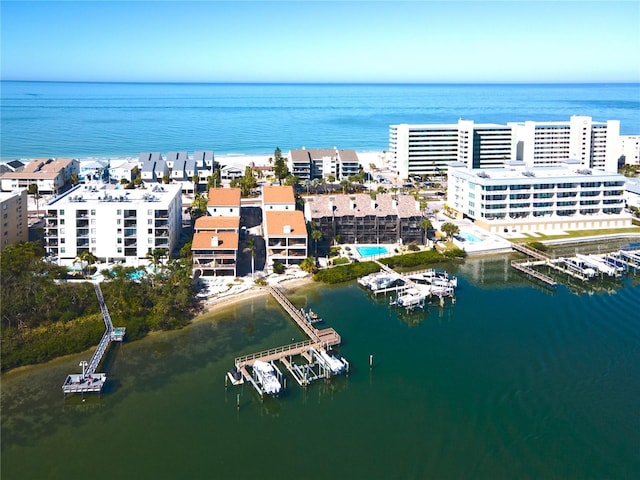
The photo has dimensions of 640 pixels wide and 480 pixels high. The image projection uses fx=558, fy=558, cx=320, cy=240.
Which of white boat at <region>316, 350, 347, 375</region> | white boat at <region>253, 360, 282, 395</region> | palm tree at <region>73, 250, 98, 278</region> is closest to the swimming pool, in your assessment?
white boat at <region>316, 350, 347, 375</region>

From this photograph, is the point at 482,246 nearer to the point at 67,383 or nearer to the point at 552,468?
the point at 552,468

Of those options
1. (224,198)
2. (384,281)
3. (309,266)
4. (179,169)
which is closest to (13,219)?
(224,198)

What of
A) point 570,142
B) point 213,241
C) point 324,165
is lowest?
point 213,241

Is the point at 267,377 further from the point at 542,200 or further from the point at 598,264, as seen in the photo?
the point at 542,200

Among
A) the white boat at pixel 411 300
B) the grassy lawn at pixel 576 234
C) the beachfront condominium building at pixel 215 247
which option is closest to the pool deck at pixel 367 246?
the white boat at pixel 411 300

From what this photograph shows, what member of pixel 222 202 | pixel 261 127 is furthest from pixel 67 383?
pixel 261 127

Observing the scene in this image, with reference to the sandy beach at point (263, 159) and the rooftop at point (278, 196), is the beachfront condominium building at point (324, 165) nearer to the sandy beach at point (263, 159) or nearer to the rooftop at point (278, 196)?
the sandy beach at point (263, 159)
